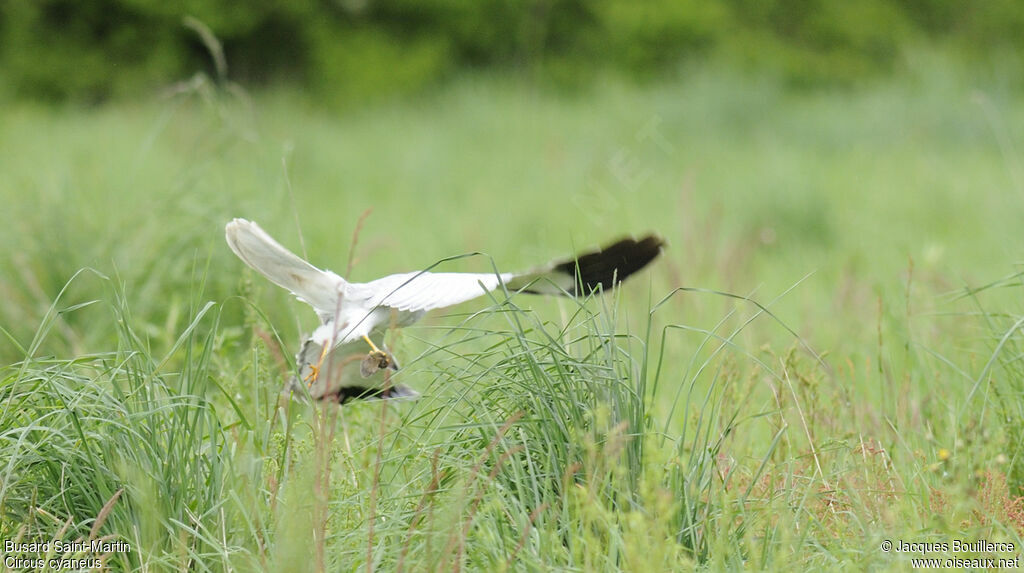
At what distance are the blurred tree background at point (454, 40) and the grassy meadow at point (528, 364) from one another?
3072mm

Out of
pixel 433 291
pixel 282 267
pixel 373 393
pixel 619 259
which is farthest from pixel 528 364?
pixel 282 267

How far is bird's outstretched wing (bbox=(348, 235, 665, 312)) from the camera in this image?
220 cm

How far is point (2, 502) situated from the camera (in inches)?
71.8

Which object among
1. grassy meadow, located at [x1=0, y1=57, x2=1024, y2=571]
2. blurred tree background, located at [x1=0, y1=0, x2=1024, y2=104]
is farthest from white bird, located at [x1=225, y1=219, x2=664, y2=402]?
blurred tree background, located at [x1=0, y1=0, x2=1024, y2=104]

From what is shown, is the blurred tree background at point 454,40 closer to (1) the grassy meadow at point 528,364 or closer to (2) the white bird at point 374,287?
(1) the grassy meadow at point 528,364

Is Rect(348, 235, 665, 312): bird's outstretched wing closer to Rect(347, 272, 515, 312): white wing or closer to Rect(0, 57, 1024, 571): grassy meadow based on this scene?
Rect(347, 272, 515, 312): white wing

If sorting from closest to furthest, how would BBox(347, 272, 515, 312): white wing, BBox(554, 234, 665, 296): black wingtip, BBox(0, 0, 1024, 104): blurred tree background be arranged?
BBox(347, 272, 515, 312): white wing, BBox(554, 234, 665, 296): black wingtip, BBox(0, 0, 1024, 104): blurred tree background

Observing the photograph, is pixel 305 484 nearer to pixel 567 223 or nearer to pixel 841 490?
pixel 841 490

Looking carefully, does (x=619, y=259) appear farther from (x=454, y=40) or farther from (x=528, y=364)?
(x=454, y=40)

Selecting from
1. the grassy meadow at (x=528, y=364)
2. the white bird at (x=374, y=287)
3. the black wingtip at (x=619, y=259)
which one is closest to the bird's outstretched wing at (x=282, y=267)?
the white bird at (x=374, y=287)

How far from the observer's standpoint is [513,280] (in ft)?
7.70

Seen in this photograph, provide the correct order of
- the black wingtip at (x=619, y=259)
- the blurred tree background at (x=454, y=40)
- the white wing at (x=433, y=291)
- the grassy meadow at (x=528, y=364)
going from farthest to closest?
the blurred tree background at (x=454, y=40), the black wingtip at (x=619, y=259), the white wing at (x=433, y=291), the grassy meadow at (x=528, y=364)

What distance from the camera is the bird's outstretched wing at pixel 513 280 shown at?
86.6 inches

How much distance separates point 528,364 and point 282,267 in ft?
2.45
